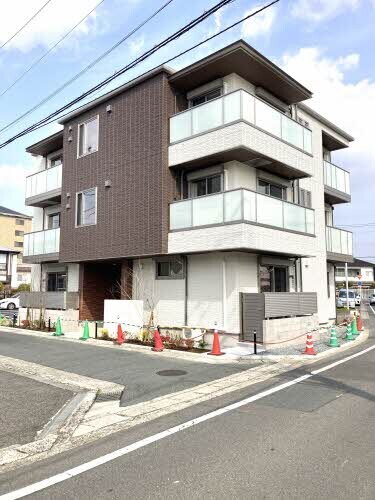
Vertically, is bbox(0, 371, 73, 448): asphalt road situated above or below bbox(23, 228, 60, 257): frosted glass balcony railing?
below

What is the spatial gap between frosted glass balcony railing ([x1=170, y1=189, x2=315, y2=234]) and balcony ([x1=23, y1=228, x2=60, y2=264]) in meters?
7.45

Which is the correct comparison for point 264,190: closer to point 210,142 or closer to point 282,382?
point 210,142

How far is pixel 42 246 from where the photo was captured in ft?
68.4

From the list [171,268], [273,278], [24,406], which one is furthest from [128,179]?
[24,406]

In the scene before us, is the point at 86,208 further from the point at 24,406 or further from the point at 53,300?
the point at 24,406

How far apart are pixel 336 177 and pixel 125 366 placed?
1553 cm

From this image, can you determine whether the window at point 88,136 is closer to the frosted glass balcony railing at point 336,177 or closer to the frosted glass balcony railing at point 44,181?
the frosted glass balcony railing at point 44,181

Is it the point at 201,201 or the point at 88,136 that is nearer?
the point at 201,201

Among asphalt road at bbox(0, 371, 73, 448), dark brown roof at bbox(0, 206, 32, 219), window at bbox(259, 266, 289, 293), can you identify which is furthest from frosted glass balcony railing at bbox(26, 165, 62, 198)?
dark brown roof at bbox(0, 206, 32, 219)

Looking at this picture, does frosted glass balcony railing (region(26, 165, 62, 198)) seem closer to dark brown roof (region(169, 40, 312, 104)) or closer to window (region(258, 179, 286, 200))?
dark brown roof (region(169, 40, 312, 104))

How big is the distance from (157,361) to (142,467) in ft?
22.1

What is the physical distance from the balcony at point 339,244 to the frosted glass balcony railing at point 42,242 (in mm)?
12530

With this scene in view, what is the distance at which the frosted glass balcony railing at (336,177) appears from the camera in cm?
2071

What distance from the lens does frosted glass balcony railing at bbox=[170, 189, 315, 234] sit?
13344mm
